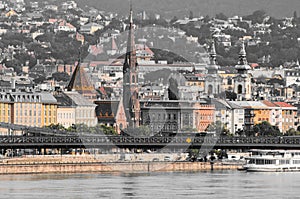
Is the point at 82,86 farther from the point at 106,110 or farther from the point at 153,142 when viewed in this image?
the point at 153,142

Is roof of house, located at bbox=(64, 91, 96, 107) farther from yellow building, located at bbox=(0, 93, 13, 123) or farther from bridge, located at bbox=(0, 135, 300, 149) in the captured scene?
bridge, located at bbox=(0, 135, 300, 149)

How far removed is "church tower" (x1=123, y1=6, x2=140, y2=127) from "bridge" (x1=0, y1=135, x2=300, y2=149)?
30.8 metres

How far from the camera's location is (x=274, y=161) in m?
83.6

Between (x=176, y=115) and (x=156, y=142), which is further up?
(x=176, y=115)

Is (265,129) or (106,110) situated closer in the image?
(265,129)

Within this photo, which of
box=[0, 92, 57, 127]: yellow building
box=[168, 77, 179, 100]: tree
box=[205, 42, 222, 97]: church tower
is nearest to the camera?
box=[0, 92, 57, 127]: yellow building

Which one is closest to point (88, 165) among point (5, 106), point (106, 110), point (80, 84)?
point (5, 106)

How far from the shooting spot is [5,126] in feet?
268

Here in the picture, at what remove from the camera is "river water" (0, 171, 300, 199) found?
2255 inches

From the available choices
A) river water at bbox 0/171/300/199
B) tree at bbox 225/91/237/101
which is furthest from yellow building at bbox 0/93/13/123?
tree at bbox 225/91/237/101

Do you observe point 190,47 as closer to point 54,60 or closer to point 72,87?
point 54,60

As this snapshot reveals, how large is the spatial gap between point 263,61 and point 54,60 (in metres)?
20.0

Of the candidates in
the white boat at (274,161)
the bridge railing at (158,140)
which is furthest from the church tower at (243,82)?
the bridge railing at (158,140)

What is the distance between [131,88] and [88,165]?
27038 mm
